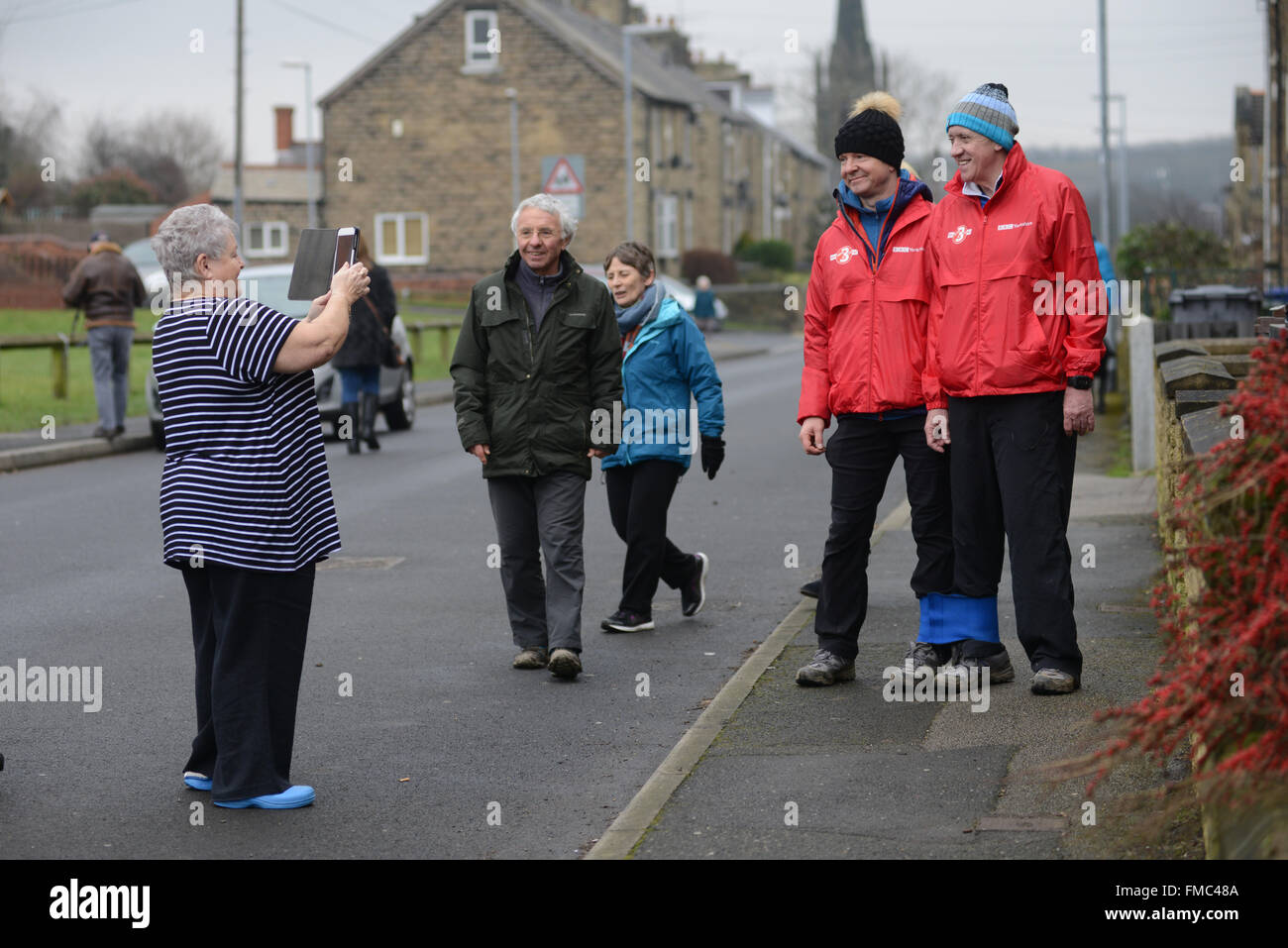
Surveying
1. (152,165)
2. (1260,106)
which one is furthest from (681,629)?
(152,165)

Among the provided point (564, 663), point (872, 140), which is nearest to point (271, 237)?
point (564, 663)

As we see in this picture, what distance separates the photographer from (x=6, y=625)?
27.9ft

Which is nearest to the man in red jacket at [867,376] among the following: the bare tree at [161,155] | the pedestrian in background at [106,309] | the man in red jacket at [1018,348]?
the man in red jacket at [1018,348]

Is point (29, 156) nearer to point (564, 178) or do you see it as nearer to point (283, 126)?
point (283, 126)

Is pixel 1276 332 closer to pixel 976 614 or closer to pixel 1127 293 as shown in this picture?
pixel 976 614

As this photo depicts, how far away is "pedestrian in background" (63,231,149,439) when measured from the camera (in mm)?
17266

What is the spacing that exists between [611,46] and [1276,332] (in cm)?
5578

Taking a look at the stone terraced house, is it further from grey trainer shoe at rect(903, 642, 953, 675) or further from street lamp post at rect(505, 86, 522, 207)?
grey trainer shoe at rect(903, 642, 953, 675)

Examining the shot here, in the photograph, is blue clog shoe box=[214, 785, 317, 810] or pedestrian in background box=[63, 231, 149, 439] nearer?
blue clog shoe box=[214, 785, 317, 810]

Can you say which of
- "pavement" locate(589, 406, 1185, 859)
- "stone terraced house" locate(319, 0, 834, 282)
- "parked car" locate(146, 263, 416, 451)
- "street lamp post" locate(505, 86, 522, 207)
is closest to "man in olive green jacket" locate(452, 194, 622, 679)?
"pavement" locate(589, 406, 1185, 859)

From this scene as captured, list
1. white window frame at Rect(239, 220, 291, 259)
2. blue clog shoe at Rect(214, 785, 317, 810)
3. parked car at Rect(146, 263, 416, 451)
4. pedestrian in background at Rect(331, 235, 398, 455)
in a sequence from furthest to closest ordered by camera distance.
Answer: white window frame at Rect(239, 220, 291, 259), parked car at Rect(146, 263, 416, 451), pedestrian in background at Rect(331, 235, 398, 455), blue clog shoe at Rect(214, 785, 317, 810)

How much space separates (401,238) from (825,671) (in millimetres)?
49336

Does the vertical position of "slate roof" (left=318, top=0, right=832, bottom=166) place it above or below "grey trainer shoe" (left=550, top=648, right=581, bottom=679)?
above

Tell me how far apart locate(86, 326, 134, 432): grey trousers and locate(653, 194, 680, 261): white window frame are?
39535 millimetres
